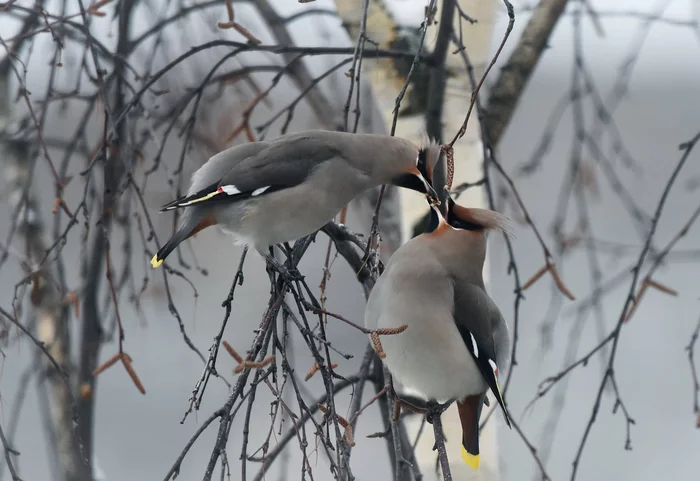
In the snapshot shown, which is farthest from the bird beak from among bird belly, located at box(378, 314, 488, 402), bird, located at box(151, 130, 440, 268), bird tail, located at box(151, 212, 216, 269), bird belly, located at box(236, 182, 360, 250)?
bird tail, located at box(151, 212, 216, 269)

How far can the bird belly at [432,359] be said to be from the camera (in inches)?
61.4

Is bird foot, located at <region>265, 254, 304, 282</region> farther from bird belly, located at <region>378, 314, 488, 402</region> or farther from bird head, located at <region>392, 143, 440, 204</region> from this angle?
bird head, located at <region>392, 143, 440, 204</region>

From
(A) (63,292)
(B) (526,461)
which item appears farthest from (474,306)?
(B) (526,461)

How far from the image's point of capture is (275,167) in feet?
5.45

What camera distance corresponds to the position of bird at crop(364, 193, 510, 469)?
5.08 ft

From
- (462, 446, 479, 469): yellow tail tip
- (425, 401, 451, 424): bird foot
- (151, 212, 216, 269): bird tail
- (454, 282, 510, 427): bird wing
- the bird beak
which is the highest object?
the bird beak

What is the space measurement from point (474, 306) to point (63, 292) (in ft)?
3.34

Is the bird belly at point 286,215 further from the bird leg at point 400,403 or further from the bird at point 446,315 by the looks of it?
the bird leg at point 400,403

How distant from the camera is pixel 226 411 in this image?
1188mm

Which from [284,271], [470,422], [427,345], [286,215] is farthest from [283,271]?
[470,422]

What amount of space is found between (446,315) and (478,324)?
70mm

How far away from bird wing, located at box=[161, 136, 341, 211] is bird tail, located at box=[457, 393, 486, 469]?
0.51 m

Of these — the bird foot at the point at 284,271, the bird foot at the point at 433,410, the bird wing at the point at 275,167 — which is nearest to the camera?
the bird foot at the point at 284,271

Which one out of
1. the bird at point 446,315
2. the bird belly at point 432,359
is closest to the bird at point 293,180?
the bird at point 446,315
